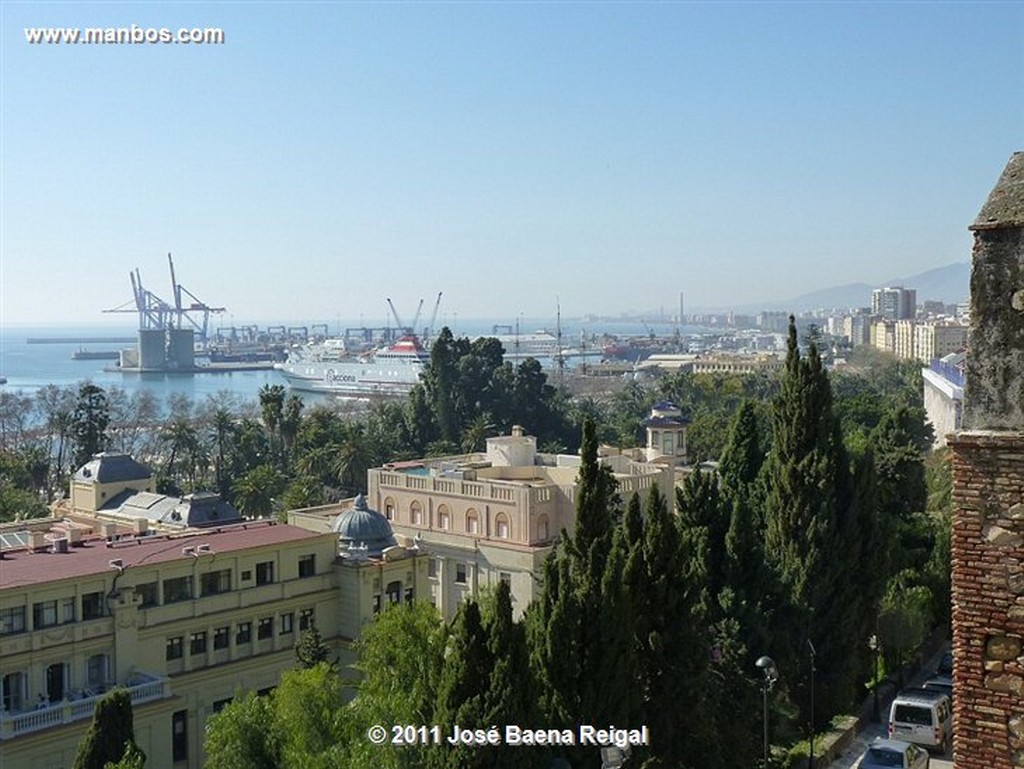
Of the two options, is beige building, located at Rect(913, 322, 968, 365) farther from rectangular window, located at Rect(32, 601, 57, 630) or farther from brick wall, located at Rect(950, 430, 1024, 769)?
brick wall, located at Rect(950, 430, 1024, 769)

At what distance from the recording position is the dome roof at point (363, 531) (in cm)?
3069

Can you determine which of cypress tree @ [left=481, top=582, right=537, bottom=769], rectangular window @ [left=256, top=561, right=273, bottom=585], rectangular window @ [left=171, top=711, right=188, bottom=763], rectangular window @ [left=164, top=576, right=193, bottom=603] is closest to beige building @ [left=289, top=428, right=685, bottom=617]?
rectangular window @ [left=256, top=561, right=273, bottom=585]

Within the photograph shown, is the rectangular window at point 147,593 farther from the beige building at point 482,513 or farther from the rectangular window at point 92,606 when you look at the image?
the beige building at point 482,513

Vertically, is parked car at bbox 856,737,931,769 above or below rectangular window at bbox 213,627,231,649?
below

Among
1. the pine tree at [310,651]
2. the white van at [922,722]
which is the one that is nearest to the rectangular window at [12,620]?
the pine tree at [310,651]

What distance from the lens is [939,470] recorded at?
4872 centimetres

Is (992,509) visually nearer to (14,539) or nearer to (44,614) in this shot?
(44,614)

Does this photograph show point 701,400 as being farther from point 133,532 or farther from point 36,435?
point 133,532

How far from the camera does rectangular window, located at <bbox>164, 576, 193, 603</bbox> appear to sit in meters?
25.8

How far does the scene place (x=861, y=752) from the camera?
22.7 m

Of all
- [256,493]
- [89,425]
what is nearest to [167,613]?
[256,493]

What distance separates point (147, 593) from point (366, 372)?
5519 inches

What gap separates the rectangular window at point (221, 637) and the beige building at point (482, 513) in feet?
26.4

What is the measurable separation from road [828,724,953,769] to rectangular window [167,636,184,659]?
1450cm
